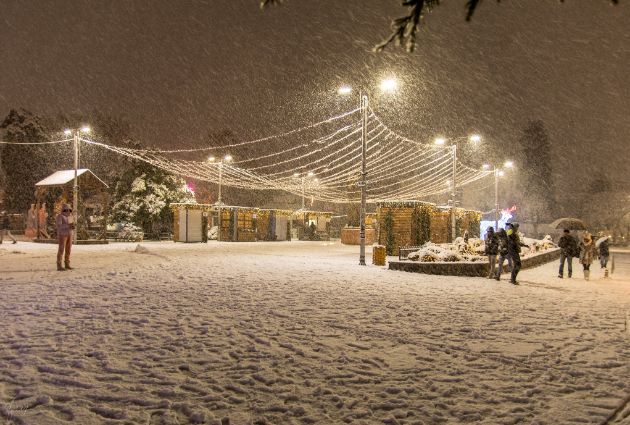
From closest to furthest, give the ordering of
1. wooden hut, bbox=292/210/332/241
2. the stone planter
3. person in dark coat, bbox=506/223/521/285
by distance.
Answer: person in dark coat, bbox=506/223/521/285 → the stone planter → wooden hut, bbox=292/210/332/241

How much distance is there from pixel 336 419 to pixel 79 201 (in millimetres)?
30185

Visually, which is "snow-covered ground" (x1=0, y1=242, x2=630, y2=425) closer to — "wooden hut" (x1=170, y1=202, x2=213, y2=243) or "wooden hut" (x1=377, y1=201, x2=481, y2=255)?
"wooden hut" (x1=377, y1=201, x2=481, y2=255)

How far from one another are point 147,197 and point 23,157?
18608 millimetres

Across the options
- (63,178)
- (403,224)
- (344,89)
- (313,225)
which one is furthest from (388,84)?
(313,225)

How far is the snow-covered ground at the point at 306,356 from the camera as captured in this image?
409cm

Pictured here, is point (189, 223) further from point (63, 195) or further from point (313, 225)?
point (313, 225)

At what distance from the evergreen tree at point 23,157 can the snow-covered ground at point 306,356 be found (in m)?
44.4

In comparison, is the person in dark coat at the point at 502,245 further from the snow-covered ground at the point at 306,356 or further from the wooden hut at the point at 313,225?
the wooden hut at the point at 313,225

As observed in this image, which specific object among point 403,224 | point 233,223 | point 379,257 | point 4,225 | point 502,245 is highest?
point 233,223

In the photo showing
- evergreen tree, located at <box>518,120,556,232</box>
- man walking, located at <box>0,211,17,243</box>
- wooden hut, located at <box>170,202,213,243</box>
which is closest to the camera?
Answer: man walking, located at <box>0,211,17,243</box>

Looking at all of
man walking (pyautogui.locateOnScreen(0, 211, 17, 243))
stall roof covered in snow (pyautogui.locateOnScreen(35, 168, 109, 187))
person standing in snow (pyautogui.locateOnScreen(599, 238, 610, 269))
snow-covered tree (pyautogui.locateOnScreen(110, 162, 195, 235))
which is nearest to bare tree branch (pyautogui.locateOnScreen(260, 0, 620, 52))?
person standing in snow (pyautogui.locateOnScreen(599, 238, 610, 269))

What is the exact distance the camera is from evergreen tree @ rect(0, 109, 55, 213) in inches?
1930

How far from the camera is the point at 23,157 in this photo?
163ft

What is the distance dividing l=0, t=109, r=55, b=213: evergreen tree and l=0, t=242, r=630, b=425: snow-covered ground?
44.4 meters
